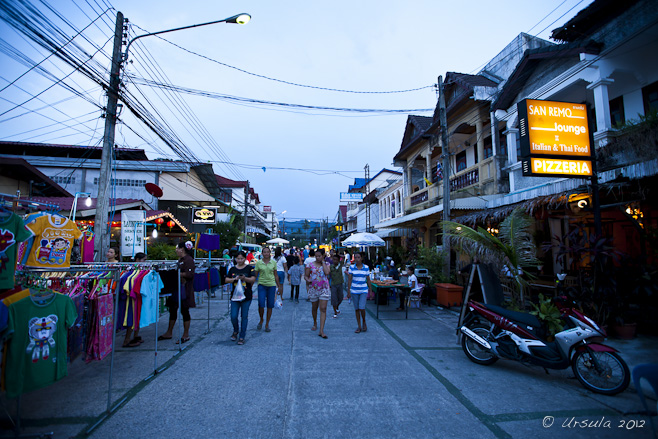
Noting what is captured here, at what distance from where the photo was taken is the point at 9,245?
2855 mm

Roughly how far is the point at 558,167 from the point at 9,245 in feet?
26.9

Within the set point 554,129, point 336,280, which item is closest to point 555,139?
point 554,129

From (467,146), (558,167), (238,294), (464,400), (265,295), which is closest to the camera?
(464,400)

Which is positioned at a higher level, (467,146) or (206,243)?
(467,146)

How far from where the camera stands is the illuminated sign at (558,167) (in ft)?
19.9

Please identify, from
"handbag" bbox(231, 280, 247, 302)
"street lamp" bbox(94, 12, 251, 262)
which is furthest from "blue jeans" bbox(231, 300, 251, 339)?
"street lamp" bbox(94, 12, 251, 262)

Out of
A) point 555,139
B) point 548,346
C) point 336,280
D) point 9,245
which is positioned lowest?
point 548,346

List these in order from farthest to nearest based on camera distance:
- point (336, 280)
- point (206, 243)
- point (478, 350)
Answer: point (206, 243), point (336, 280), point (478, 350)

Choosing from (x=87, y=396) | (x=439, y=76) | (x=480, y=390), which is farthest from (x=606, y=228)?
(x=87, y=396)

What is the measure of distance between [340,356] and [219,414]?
2304 mm

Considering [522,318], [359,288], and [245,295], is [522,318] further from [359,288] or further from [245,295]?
[245,295]

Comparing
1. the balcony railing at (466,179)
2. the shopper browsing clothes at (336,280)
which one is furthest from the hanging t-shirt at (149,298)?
the balcony railing at (466,179)

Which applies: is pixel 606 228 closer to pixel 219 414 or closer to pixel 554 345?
pixel 554 345

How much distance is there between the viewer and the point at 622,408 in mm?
3398
